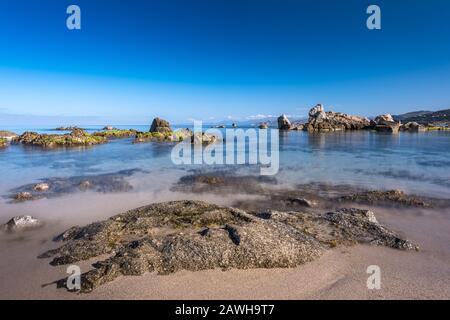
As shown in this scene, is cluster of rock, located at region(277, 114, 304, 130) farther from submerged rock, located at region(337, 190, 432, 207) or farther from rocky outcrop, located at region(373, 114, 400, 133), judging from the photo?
submerged rock, located at region(337, 190, 432, 207)

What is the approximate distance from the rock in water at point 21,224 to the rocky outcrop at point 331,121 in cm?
9633

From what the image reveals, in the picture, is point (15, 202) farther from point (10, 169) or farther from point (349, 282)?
point (349, 282)

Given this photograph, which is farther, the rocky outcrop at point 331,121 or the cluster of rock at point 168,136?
the rocky outcrop at point 331,121

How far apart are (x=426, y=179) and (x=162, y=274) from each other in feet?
67.4

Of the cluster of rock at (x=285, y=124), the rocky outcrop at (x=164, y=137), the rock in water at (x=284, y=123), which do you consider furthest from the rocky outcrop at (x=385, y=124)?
the rocky outcrop at (x=164, y=137)

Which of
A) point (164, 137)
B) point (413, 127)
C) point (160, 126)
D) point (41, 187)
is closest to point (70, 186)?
point (41, 187)

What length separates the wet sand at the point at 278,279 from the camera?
7059mm

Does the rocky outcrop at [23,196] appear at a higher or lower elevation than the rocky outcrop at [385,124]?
lower

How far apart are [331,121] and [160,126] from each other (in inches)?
2506

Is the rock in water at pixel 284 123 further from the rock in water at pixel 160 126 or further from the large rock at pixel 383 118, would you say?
the rock in water at pixel 160 126

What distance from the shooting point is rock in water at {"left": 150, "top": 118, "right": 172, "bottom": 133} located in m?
72.8

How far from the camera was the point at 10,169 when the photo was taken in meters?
25.5

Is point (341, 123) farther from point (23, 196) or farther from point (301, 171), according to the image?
point (23, 196)
